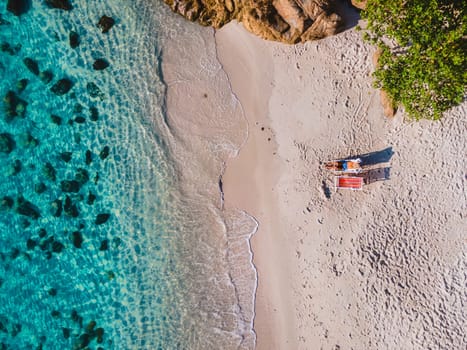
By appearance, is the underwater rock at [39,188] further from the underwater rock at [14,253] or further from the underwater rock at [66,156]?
the underwater rock at [14,253]

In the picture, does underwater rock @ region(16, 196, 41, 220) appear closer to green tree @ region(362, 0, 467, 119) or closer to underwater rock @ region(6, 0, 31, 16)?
underwater rock @ region(6, 0, 31, 16)

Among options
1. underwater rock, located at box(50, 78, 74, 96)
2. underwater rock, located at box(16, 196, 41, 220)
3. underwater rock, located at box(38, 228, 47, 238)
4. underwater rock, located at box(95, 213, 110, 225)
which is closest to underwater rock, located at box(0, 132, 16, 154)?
underwater rock, located at box(16, 196, 41, 220)

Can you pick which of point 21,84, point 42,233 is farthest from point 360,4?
point 42,233

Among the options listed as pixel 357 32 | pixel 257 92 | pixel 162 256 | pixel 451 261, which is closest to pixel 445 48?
pixel 357 32

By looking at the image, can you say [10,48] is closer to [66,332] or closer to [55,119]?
[55,119]

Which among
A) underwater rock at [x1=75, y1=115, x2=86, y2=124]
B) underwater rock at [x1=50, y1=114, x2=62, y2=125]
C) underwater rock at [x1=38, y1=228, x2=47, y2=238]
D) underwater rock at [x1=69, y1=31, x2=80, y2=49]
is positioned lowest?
underwater rock at [x1=38, y1=228, x2=47, y2=238]

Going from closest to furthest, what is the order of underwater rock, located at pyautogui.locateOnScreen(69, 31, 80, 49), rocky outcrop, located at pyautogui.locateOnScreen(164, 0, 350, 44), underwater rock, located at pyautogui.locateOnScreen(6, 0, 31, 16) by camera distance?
rocky outcrop, located at pyautogui.locateOnScreen(164, 0, 350, 44) → underwater rock, located at pyautogui.locateOnScreen(6, 0, 31, 16) → underwater rock, located at pyautogui.locateOnScreen(69, 31, 80, 49)

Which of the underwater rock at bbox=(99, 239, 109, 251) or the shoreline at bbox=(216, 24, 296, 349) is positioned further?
the underwater rock at bbox=(99, 239, 109, 251)
